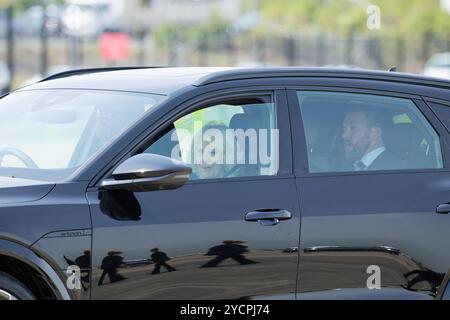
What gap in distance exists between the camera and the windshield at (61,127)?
16.2 ft

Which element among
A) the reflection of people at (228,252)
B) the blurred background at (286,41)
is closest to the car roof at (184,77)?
the reflection of people at (228,252)

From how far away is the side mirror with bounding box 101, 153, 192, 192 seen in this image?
461 cm

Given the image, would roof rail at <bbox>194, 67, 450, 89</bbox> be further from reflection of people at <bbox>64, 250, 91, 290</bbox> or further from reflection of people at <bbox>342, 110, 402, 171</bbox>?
reflection of people at <bbox>64, 250, 91, 290</bbox>

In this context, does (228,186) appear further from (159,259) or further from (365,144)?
(365,144)

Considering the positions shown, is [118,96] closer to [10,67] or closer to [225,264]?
[225,264]

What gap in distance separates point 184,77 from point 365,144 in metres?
1.01

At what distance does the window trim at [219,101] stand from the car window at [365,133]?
0.12m

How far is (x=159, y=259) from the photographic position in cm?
464

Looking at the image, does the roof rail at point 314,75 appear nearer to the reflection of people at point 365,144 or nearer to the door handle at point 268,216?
the reflection of people at point 365,144

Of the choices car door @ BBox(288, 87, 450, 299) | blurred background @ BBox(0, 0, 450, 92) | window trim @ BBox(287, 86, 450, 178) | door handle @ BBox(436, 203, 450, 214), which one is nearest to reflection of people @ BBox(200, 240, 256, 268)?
car door @ BBox(288, 87, 450, 299)

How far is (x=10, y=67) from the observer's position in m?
23.5

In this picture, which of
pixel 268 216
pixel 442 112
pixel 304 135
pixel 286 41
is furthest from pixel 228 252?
pixel 286 41
